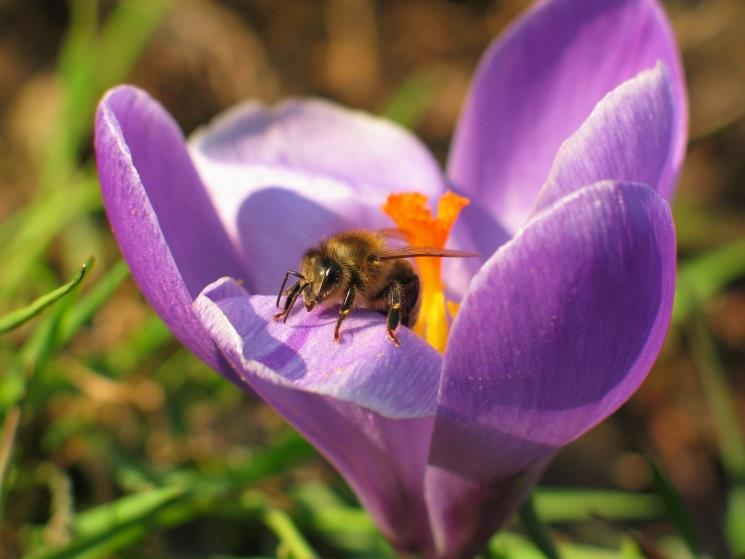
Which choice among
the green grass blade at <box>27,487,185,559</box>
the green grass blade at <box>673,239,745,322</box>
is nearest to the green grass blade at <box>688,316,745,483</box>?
the green grass blade at <box>673,239,745,322</box>

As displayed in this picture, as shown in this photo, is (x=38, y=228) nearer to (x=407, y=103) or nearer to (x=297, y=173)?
(x=297, y=173)

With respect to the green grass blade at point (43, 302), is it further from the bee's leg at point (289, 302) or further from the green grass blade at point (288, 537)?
the green grass blade at point (288, 537)

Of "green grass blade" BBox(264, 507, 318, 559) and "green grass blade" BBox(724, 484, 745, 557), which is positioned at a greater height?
"green grass blade" BBox(264, 507, 318, 559)

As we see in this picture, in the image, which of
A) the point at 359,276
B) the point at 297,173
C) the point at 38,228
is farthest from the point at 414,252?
the point at 38,228

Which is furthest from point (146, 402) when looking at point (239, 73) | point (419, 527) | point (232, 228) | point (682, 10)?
point (682, 10)

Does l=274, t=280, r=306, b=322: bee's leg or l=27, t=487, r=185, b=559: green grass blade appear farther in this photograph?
l=27, t=487, r=185, b=559: green grass blade

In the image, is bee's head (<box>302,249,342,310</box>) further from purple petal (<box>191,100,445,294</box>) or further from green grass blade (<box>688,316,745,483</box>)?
green grass blade (<box>688,316,745,483</box>)

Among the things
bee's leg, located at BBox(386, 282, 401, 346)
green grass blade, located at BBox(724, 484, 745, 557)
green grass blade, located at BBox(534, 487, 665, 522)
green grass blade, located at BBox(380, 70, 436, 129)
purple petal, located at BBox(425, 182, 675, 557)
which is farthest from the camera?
green grass blade, located at BBox(380, 70, 436, 129)
